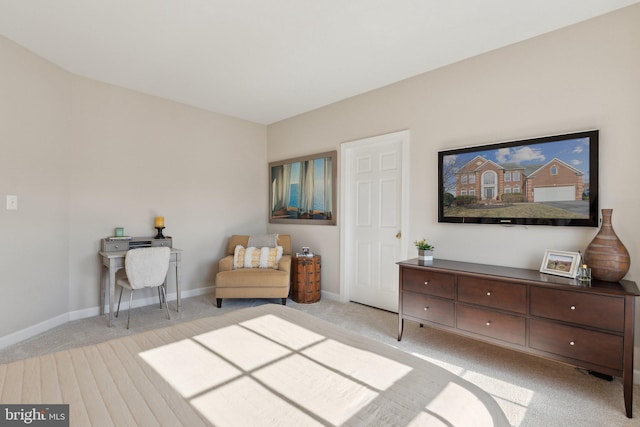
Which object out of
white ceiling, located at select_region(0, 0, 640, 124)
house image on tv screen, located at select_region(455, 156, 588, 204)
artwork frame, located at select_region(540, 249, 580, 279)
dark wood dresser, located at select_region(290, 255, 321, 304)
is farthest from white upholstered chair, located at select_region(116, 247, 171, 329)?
artwork frame, located at select_region(540, 249, 580, 279)

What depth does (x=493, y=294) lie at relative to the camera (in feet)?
7.77

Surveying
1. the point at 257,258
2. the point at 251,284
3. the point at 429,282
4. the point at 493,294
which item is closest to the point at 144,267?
the point at 251,284

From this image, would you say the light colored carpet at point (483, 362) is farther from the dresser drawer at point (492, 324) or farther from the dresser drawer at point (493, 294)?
the dresser drawer at point (493, 294)

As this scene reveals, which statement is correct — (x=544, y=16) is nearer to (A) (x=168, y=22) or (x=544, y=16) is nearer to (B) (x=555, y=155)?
(B) (x=555, y=155)

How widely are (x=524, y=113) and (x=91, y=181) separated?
178 inches

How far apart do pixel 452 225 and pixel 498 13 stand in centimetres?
181

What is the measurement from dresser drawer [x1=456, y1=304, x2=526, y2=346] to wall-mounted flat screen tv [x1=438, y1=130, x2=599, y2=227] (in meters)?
0.84

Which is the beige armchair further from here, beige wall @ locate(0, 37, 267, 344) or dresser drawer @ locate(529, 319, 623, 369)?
dresser drawer @ locate(529, 319, 623, 369)

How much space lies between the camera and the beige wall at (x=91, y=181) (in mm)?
2846

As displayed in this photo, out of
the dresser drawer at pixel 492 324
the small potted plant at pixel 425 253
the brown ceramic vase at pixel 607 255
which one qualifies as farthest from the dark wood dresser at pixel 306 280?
the brown ceramic vase at pixel 607 255

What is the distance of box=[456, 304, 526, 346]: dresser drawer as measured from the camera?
225 centimetres

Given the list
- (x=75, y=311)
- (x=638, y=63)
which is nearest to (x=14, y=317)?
(x=75, y=311)

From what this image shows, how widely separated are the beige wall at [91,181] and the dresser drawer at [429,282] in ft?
9.77

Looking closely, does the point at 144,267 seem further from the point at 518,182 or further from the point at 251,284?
the point at 518,182
